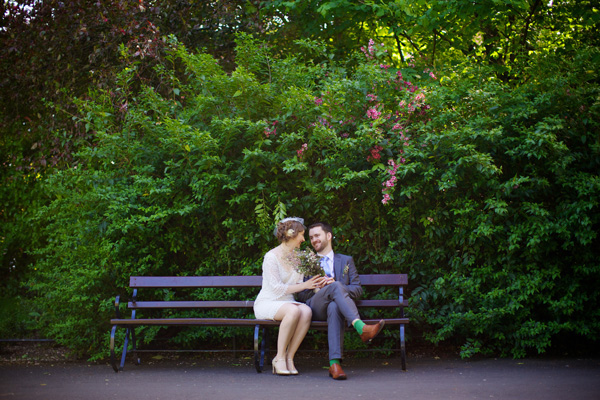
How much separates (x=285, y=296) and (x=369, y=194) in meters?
1.53

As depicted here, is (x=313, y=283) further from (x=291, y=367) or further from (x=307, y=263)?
(x=291, y=367)

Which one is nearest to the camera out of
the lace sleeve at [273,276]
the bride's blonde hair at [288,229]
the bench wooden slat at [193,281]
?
the lace sleeve at [273,276]

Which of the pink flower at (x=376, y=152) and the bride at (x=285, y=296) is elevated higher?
the pink flower at (x=376, y=152)

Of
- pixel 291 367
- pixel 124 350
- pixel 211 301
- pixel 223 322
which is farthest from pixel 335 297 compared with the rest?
pixel 124 350

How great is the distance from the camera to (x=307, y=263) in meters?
5.86

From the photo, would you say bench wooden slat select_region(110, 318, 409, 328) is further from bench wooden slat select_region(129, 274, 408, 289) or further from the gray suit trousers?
bench wooden slat select_region(129, 274, 408, 289)

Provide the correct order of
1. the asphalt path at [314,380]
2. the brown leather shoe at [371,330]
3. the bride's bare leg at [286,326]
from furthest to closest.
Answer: the bride's bare leg at [286,326], the brown leather shoe at [371,330], the asphalt path at [314,380]

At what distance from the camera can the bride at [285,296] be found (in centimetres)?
568

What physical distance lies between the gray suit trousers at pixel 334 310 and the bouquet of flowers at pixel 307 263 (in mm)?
199

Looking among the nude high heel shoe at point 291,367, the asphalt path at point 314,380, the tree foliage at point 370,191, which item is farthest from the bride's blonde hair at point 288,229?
the asphalt path at point 314,380

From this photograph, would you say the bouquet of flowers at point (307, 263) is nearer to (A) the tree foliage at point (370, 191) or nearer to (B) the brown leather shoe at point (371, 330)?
(A) the tree foliage at point (370, 191)

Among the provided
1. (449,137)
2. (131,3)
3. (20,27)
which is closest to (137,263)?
(449,137)

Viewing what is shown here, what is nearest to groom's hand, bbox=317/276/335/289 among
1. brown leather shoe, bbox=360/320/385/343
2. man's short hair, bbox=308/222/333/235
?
man's short hair, bbox=308/222/333/235

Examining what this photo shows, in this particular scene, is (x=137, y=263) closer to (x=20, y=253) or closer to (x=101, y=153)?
(x=101, y=153)
